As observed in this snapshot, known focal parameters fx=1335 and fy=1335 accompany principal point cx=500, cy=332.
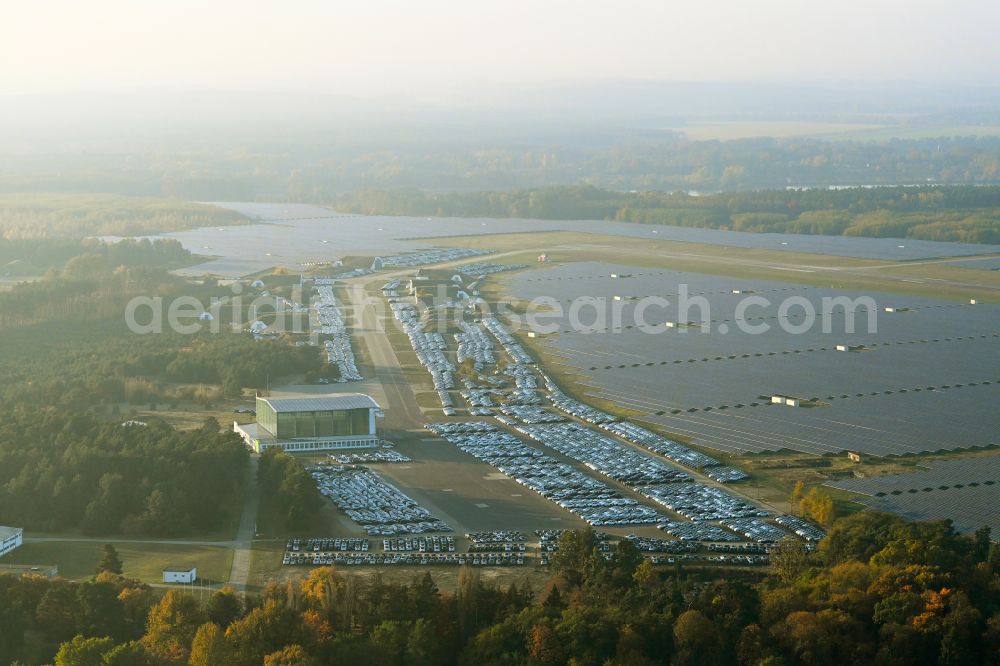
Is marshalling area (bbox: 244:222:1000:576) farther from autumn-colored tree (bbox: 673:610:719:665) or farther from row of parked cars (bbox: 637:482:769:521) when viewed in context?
autumn-colored tree (bbox: 673:610:719:665)

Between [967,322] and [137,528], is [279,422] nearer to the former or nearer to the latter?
[137,528]

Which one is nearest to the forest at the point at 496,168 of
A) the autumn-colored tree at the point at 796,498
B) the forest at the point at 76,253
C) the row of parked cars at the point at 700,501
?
the forest at the point at 76,253

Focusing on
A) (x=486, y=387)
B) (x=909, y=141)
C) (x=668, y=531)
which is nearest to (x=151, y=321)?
(x=486, y=387)

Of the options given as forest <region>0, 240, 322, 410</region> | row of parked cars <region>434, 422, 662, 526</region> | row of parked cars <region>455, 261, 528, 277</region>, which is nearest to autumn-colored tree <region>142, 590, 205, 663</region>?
row of parked cars <region>434, 422, 662, 526</region>

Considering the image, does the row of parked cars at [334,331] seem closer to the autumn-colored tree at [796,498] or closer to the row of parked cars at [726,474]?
the row of parked cars at [726,474]

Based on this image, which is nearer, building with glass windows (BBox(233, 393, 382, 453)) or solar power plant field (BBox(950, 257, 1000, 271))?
building with glass windows (BBox(233, 393, 382, 453))

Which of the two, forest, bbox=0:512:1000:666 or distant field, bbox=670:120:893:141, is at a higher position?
distant field, bbox=670:120:893:141
